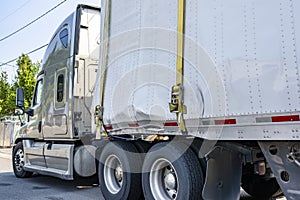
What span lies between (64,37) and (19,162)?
383 cm

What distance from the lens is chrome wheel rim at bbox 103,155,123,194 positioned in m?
5.96

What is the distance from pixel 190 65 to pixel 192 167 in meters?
1.26

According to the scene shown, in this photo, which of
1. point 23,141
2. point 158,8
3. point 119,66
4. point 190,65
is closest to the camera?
point 190,65

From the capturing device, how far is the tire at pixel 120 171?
549 centimetres

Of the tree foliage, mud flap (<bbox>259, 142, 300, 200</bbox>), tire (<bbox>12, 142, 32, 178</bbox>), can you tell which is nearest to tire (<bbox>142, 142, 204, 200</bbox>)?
mud flap (<bbox>259, 142, 300, 200</bbox>)

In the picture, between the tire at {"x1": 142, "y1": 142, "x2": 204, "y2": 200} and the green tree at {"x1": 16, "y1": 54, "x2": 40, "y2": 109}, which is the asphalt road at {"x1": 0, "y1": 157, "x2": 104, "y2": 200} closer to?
the tire at {"x1": 142, "y1": 142, "x2": 204, "y2": 200}

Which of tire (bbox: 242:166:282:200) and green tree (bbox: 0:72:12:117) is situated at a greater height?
green tree (bbox: 0:72:12:117)

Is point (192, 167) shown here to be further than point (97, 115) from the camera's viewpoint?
No

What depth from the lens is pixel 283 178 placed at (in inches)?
140

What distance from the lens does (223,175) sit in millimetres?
4383

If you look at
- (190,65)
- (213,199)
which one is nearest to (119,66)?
(190,65)

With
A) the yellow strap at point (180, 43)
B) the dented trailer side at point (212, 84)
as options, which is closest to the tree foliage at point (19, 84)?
the dented trailer side at point (212, 84)

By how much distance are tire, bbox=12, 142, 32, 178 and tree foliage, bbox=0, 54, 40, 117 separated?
14.8 meters

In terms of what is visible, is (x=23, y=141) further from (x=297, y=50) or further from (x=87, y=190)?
(x=297, y=50)
